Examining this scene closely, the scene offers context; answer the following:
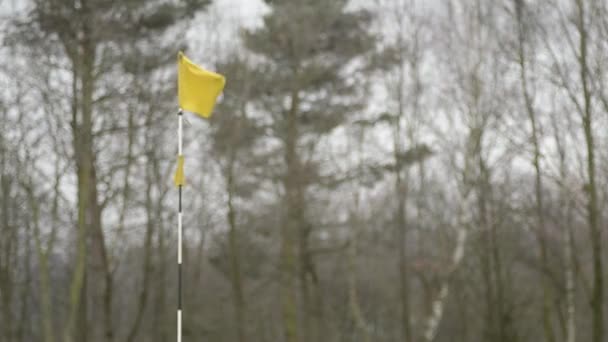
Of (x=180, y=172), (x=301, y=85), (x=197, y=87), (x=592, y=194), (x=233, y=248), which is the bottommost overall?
(x=233, y=248)

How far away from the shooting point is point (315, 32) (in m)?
17.4

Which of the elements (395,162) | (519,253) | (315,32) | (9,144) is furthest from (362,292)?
(9,144)

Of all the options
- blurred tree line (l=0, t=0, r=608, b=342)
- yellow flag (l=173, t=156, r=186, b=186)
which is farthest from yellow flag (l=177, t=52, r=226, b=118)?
blurred tree line (l=0, t=0, r=608, b=342)

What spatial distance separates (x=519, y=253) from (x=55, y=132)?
13294mm

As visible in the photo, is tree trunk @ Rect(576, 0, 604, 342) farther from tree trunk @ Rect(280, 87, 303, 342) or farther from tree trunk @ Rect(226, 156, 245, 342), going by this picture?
tree trunk @ Rect(226, 156, 245, 342)

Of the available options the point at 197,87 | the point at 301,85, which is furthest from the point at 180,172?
the point at 301,85

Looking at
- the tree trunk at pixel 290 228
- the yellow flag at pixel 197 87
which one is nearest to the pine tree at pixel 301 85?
the tree trunk at pixel 290 228

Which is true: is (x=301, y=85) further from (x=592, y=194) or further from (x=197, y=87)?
(x=197, y=87)

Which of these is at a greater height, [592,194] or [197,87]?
[197,87]

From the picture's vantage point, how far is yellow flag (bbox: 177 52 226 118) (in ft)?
25.7

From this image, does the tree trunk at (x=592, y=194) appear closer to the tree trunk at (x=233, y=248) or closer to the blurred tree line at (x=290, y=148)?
the blurred tree line at (x=290, y=148)

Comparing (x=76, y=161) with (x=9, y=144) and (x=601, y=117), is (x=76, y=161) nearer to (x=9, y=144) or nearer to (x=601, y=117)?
(x=9, y=144)

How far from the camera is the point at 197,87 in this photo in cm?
786

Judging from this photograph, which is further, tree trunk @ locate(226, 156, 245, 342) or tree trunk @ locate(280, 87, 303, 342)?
tree trunk @ locate(226, 156, 245, 342)
